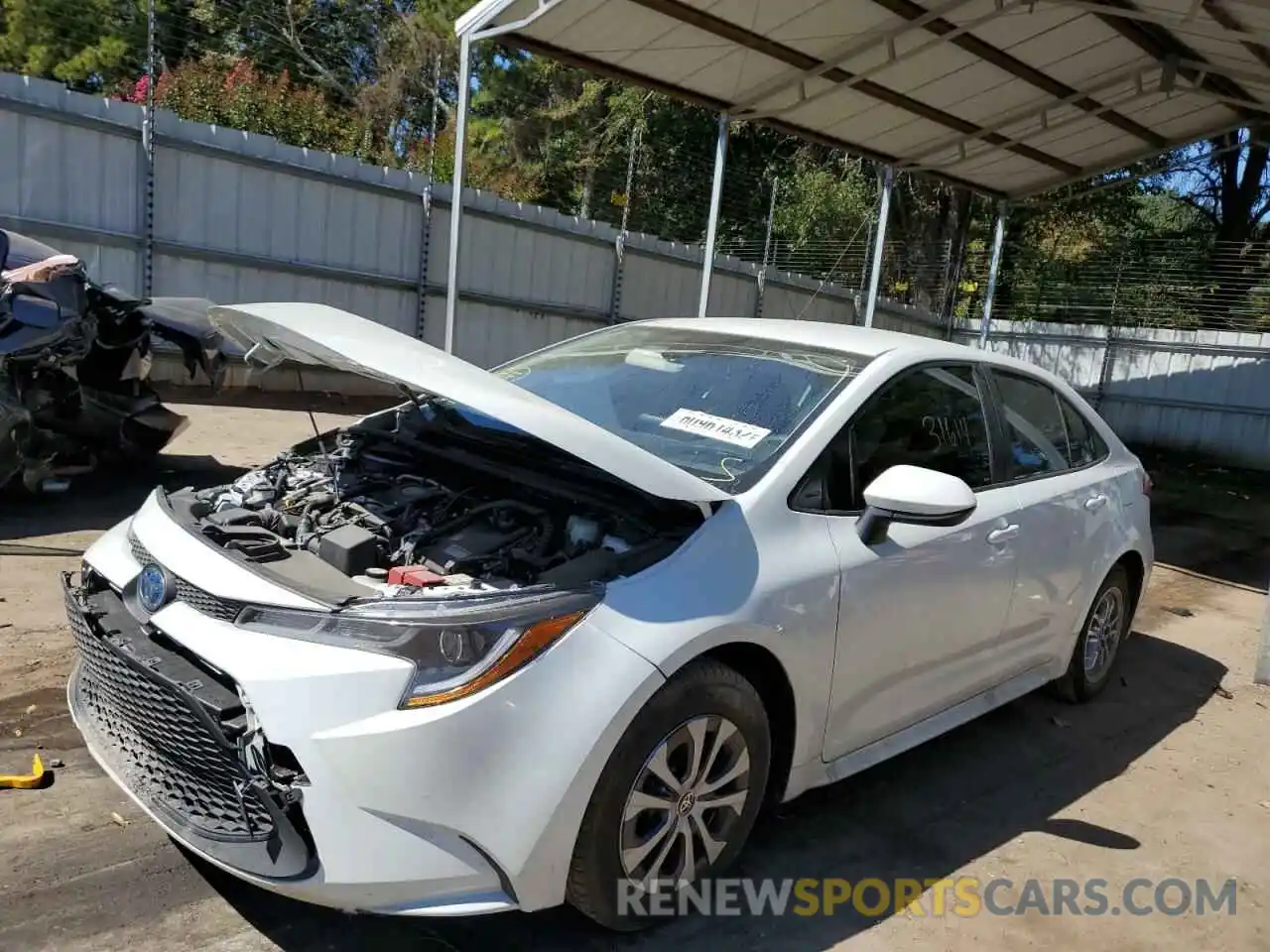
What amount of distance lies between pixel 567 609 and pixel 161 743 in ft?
3.61

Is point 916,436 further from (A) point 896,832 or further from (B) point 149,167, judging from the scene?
(B) point 149,167

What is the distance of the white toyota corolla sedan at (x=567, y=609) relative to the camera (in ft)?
7.41

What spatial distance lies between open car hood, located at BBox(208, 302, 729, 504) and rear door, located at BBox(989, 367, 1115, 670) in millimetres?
1683

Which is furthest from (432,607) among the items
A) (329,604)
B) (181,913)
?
(181,913)

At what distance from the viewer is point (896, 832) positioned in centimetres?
346

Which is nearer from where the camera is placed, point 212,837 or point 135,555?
point 212,837

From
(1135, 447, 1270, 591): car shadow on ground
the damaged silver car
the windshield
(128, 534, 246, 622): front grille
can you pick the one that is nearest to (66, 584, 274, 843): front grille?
(128, 534, 246, 622): front grille

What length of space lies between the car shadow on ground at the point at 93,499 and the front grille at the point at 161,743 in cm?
312

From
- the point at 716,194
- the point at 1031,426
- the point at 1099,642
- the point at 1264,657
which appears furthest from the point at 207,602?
the point at 716,194

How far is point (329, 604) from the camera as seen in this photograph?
2398 mm

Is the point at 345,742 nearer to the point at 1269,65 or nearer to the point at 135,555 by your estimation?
the point at 135,555

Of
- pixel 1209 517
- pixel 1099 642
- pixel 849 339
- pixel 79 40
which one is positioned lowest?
pixel 1209 517

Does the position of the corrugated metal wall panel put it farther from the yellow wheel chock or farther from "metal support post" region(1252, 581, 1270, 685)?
"metal support post" region(1252, 581, 1270, 685)

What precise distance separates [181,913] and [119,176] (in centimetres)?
930
